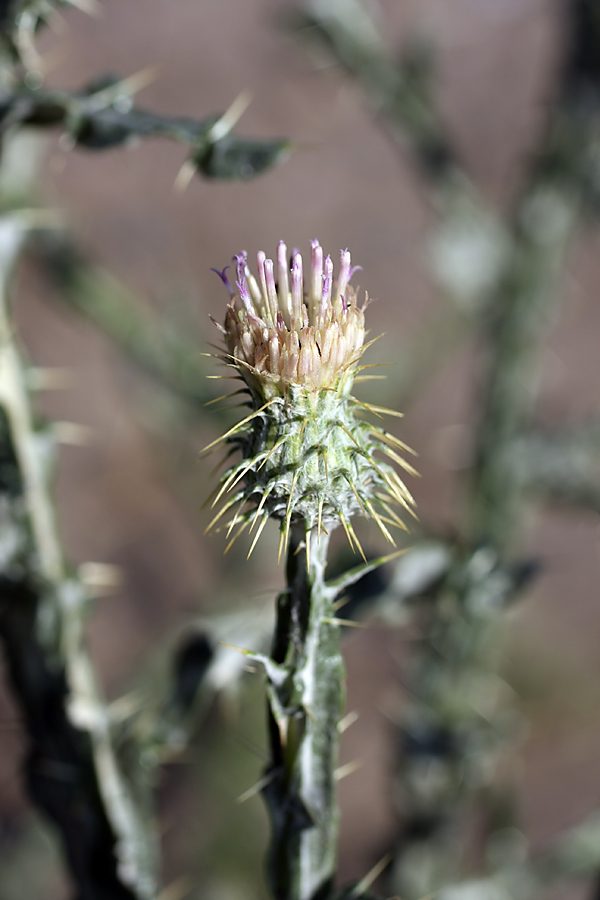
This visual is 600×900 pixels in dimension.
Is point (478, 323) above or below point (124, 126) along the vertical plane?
below

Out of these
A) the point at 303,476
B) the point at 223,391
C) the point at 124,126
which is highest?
the point at 124,126

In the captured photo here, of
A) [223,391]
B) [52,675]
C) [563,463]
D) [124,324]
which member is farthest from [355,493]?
[124,324]

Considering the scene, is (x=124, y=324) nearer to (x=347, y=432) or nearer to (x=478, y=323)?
(x=478, y=323)

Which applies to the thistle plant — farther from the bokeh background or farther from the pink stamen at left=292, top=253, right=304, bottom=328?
the bokeh background

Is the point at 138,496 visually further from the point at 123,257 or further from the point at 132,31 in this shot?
the point at 132,31

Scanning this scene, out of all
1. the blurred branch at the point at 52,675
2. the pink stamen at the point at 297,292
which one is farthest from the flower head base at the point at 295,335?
the blurred branch at the point at 52,675

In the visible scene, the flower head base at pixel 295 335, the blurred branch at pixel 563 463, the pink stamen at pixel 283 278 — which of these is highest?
the pink stamen at pixel 283 278

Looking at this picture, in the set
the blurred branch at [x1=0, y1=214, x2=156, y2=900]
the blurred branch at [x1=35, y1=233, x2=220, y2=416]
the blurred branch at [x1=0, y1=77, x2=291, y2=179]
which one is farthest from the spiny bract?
the blurred branch at [x1=35, y1=233, x2=220, y2=416]

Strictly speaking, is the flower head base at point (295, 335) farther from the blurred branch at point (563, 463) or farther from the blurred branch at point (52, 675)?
the blurred branch at point (563, 463)
